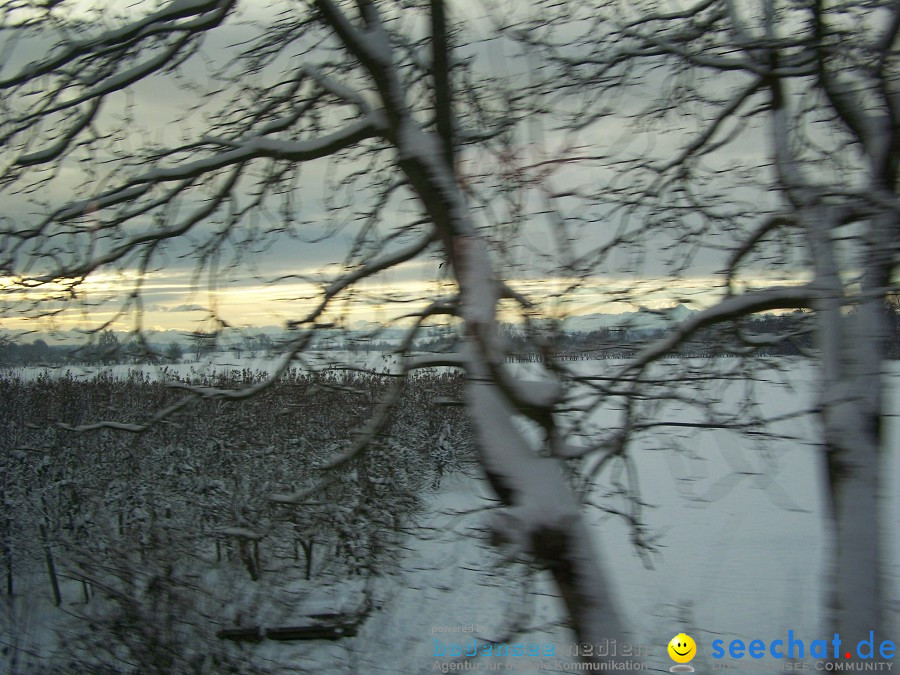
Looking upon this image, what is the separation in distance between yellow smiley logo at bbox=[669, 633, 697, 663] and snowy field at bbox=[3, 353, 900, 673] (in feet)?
0.21

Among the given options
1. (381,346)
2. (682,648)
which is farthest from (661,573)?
(381,346)

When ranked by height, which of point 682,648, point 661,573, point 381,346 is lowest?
point 661,573

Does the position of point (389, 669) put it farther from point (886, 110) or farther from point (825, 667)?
point (886, 110)

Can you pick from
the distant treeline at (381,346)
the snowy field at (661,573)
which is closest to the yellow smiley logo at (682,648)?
the snowy field at (661,573)

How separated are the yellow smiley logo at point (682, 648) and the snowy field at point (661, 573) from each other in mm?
64

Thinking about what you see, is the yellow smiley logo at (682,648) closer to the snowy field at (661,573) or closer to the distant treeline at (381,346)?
the snowy field at (661,573)

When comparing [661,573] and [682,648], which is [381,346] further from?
[661,573]

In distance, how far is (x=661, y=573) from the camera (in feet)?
43.7

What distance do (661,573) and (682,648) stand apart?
9.28 metres

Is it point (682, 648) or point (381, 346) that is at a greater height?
point (381, 346)

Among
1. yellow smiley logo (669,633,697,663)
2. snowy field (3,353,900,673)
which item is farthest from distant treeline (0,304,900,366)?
yellow smiley logo (669,633,697,663)

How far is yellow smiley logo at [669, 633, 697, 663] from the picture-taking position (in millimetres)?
4684

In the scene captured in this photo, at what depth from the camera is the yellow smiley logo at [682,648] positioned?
4.68 m

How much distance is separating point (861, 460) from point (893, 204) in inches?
45.3
